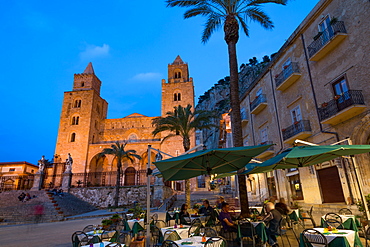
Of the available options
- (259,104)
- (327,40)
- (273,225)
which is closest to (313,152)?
(273,225)

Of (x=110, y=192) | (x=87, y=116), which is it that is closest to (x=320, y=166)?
(x=110, y=192)

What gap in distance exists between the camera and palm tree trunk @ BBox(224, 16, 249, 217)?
870 cm

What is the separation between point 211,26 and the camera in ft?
38.8

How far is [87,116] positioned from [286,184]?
34647mm

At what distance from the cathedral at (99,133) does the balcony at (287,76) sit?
2177 cm

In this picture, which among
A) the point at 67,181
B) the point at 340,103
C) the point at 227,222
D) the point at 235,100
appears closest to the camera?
the point at 227,222

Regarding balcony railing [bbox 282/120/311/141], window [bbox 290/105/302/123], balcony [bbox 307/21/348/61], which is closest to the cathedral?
balcony railing [bbox 282/120/311/141]

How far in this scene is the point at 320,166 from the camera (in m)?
11.9

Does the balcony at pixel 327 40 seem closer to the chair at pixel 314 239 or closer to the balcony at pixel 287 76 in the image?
the balcony at pixel 287 76

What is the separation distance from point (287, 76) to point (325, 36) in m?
3.32

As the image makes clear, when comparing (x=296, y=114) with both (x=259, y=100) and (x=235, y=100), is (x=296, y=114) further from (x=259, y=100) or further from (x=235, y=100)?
(x=235, y=100)

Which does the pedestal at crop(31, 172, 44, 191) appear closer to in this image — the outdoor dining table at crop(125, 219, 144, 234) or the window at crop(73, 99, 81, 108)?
the window at crop(73, 99, 81, 108)

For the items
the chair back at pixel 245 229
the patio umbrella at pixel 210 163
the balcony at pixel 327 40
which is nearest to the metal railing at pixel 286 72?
the balcony at pixel 327 40

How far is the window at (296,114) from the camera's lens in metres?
13.7
